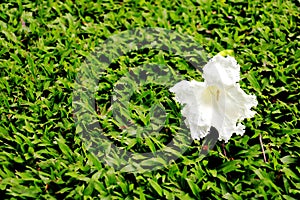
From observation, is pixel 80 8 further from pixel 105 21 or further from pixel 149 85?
pixel 149 85

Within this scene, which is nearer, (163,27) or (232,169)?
(232,169)

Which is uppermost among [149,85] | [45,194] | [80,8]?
[80,8]

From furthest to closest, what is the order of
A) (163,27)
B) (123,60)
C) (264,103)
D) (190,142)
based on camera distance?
(163,27) → (123,60) → (264,103) → (190,142)

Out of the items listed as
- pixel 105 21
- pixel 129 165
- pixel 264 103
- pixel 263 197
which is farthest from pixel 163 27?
pixel 263 197
